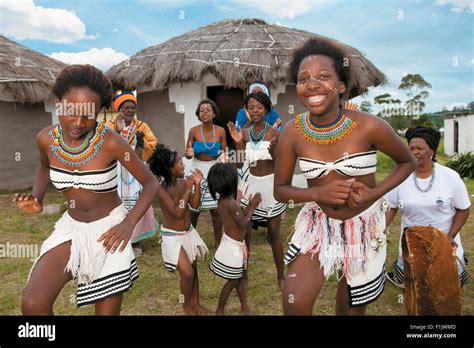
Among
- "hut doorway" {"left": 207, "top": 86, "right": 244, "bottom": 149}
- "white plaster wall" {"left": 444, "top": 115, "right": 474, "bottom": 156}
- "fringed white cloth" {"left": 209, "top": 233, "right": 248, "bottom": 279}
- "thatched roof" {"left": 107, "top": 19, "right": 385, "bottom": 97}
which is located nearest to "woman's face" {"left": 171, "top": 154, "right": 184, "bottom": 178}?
"fringed white cloth" {"left": 209, "top": 233, "right": 248, "bottom": 279}

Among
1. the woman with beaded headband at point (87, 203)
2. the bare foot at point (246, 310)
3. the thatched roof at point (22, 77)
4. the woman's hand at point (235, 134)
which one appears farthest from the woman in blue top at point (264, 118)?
the thatched roof at point (22, 77)

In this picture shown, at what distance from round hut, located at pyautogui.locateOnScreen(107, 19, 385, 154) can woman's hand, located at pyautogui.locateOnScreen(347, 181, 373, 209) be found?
18.1 ft

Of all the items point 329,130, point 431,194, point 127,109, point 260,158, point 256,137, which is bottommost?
point 431,194

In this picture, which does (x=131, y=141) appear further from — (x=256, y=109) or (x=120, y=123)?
(x=256, y=109)

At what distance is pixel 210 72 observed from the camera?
7.58 m

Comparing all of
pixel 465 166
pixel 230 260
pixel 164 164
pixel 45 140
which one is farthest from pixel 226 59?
pixel 465 166

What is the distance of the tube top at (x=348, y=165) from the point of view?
2246mm

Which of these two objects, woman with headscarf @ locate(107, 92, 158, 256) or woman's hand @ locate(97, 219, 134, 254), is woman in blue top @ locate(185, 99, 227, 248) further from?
woman's hand @ locate(97, 219, 134, 254)

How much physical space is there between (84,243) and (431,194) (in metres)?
2.80

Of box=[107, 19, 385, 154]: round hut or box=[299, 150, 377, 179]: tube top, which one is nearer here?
box=[299, 150, 377, 179]: tube top

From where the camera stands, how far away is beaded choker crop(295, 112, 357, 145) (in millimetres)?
2260

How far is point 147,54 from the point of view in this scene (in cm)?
876
